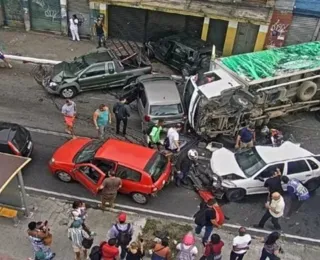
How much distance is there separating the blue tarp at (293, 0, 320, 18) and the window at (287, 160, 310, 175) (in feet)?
29.8

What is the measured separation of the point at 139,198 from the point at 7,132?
15.2 ft

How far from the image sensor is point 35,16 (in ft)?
74.3

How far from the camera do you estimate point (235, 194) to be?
13.8 metres

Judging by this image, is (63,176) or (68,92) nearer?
(63,176)

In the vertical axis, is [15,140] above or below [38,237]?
below

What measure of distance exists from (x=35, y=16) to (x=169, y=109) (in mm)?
10272

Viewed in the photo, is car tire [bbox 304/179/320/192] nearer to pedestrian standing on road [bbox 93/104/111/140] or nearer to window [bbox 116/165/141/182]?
window [bbox 116/165/141/182]

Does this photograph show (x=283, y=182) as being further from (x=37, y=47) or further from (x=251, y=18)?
(x=37, y=47)

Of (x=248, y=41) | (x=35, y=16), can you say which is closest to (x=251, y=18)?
(x=248, y=41)

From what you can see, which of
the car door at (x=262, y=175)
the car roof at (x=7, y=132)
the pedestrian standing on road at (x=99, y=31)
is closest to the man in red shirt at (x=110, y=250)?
the car door at (x=262, y=175)

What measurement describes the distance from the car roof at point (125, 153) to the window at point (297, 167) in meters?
4.07

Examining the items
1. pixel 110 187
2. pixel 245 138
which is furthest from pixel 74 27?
pixel 110 187

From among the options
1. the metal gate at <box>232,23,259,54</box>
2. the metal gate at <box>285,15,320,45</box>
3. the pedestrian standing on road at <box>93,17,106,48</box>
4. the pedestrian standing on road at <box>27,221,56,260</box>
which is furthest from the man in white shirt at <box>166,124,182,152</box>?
the metal gate at <box>285,15,320,45</box>

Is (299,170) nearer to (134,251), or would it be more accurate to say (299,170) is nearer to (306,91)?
(306,91)
